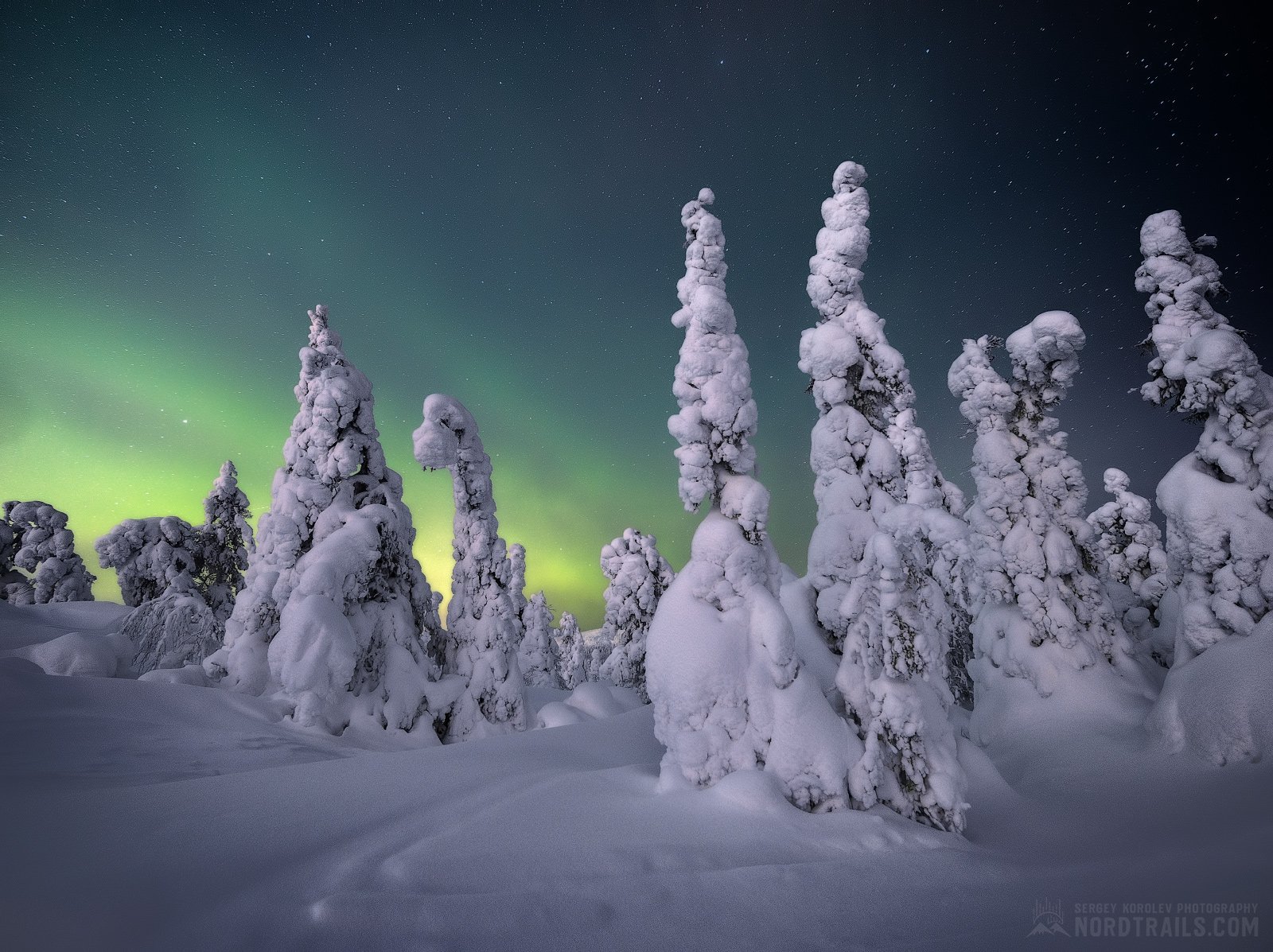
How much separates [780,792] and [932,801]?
1823 mm

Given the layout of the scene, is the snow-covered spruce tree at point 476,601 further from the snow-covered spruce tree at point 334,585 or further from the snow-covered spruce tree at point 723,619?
the snow-covered spruce tree at point 723,619

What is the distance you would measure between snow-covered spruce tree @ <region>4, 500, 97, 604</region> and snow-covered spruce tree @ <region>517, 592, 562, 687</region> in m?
23.5

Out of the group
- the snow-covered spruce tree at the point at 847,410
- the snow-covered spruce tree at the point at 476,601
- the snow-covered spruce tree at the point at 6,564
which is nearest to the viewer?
the snow-covered spruce tree at the point at 847,410

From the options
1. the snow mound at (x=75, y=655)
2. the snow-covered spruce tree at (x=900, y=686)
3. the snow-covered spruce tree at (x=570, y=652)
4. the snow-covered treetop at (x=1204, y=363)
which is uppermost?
the snow-covered treetop at (x=1204, y=363)

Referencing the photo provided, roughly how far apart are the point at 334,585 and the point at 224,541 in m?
20.0

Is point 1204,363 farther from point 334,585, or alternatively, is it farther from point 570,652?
point 570,652

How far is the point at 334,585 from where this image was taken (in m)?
12.8

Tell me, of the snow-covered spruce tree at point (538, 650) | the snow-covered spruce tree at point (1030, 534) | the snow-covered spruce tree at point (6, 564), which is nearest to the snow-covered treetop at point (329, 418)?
the snow-covered spruce tree at point (1030, 534)

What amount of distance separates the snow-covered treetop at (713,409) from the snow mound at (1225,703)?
8.31 metres

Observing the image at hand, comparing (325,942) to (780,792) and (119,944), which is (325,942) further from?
(780,792)

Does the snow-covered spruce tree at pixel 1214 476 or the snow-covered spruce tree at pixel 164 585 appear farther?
the snow-covered spruce tree at pixel 164 585

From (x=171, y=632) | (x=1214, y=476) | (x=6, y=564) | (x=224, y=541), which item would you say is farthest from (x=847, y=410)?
(x=6, y=564)

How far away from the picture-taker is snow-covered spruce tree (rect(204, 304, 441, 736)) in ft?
39.9

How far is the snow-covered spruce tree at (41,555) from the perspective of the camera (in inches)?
1059
